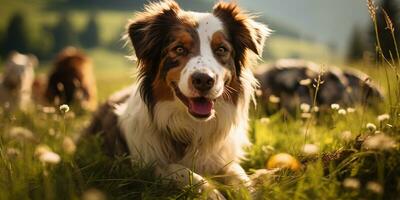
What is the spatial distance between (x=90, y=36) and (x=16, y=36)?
126 ft

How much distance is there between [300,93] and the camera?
8.53 meters

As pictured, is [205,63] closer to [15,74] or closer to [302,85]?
[302,85]

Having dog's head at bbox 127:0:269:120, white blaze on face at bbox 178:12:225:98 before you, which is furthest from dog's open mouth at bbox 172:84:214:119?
white blaze on face at bbox 178:12:225:98

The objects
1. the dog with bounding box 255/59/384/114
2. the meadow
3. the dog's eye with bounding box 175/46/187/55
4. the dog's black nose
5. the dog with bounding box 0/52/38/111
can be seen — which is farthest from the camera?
the dog with bounding box 0/52/38/111

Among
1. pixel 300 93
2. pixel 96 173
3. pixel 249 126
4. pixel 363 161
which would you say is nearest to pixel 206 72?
pixel 96 173

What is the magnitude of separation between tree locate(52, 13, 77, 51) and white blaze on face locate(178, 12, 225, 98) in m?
102

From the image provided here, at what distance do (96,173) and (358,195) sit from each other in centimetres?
189

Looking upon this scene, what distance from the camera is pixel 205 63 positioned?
4164 millimetres

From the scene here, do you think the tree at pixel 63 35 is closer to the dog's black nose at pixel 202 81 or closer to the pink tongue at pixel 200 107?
the pink tongue at pixel 200 107

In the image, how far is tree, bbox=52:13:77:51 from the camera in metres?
104

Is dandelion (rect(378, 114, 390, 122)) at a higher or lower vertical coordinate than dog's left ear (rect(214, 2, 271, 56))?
lower

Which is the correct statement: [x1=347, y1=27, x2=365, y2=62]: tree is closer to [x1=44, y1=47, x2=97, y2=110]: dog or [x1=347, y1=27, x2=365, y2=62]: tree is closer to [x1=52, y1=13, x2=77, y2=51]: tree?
[x1=44, y1=47, x2=97, y2=110]: dog

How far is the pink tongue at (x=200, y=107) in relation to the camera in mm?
4285

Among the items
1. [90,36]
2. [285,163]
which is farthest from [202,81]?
[90,36]
